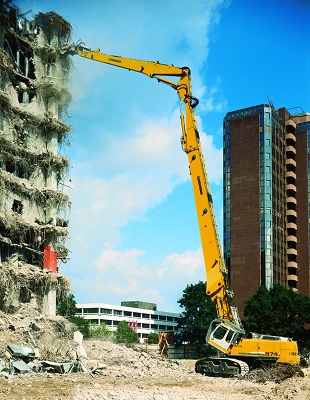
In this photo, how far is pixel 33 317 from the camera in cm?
4306

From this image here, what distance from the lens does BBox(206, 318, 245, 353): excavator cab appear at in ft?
118

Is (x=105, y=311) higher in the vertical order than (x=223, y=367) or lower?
lower

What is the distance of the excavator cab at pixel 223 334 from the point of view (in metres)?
36.0

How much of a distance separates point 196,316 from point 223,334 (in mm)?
52735

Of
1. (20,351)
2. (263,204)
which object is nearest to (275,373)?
(20,351)

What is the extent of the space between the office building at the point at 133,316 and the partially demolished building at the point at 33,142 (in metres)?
105

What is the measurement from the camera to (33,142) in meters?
50.9

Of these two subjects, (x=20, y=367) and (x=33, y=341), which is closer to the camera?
(x=20, y=367)

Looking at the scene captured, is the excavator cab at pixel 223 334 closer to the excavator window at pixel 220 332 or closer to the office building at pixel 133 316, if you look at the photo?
the excavator window at pixel 220 332

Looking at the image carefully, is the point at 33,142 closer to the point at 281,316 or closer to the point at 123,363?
the point at 123,363

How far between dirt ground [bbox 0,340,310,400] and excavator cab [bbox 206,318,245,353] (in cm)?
221

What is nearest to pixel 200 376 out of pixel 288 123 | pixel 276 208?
pixel 276 208

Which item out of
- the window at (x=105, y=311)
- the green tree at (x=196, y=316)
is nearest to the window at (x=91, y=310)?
the window at (x=105, y=311)

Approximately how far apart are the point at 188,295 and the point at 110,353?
4706 centimetres
